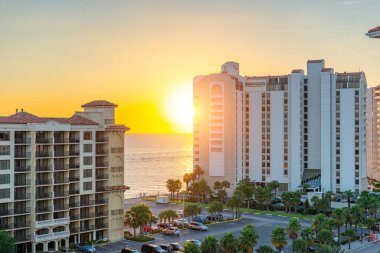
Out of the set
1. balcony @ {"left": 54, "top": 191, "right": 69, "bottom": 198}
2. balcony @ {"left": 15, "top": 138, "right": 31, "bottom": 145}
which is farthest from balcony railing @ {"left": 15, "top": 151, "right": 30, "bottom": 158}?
balcony @ {"left": 54, "top": 191, "right": 69, "bottom": 198}

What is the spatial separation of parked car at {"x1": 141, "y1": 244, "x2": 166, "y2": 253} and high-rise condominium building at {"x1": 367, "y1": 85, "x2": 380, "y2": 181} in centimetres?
12913

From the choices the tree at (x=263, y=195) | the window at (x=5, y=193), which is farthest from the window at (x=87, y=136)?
the tree at (x=263, y=195)

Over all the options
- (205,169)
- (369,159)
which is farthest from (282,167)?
(369,159)

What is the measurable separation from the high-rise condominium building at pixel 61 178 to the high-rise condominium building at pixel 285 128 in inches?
2290

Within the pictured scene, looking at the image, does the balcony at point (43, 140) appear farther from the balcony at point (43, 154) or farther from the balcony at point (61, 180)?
the balcony at point (61, 180)

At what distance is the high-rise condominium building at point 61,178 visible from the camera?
6869cm

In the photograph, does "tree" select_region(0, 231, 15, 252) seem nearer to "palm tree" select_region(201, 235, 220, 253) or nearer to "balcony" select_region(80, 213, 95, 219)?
"balcony" select_region(80, 213, 95, 219)

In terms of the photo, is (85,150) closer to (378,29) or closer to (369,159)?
(378,29)

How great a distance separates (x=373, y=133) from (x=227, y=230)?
111281 mm

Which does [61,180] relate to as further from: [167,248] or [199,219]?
[199,219]

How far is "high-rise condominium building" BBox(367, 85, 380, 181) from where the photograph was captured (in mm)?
182000

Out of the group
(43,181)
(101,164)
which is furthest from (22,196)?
(101,164)

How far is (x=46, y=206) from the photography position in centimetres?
7156

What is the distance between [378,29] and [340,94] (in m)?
82.8
